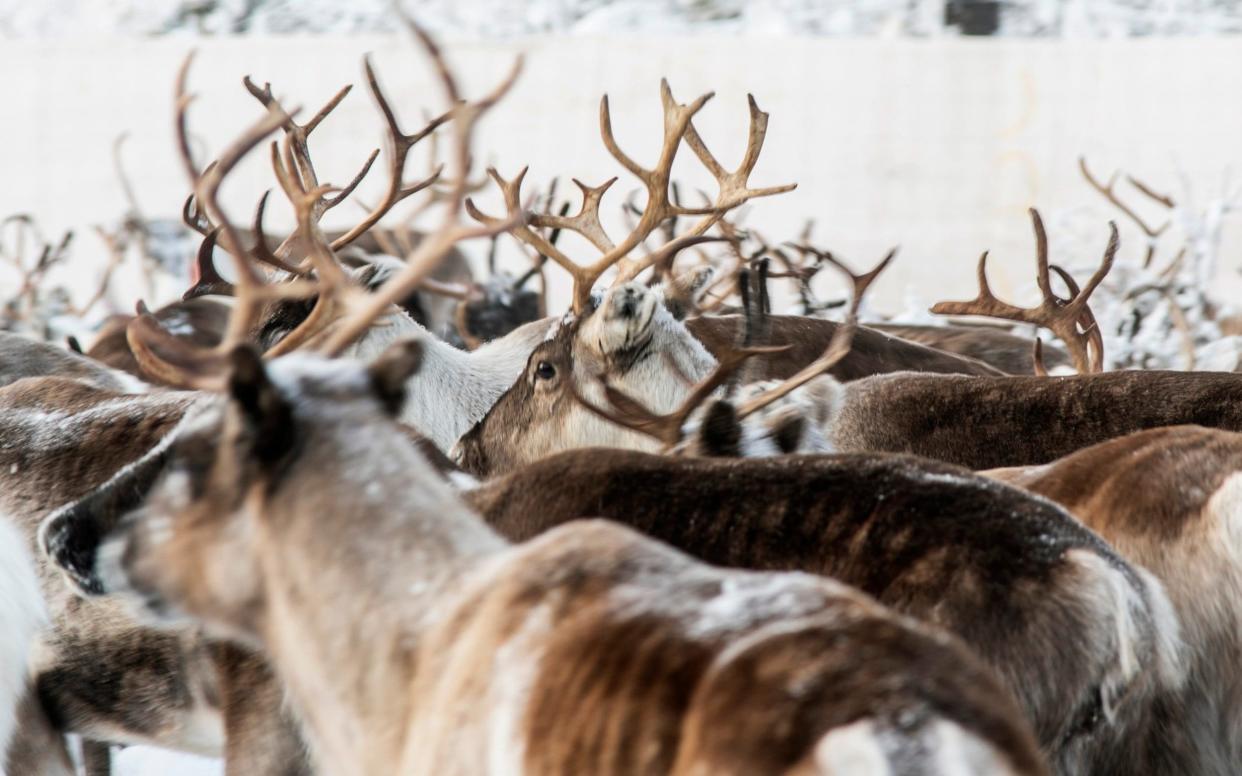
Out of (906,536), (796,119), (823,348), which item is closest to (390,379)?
(906,536)

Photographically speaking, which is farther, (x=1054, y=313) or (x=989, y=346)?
(x=989, y=346)

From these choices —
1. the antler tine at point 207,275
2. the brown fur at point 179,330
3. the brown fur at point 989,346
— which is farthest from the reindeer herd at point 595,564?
the brown fur at point 179,330

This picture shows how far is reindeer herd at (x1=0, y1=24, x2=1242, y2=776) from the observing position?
56.6 inches

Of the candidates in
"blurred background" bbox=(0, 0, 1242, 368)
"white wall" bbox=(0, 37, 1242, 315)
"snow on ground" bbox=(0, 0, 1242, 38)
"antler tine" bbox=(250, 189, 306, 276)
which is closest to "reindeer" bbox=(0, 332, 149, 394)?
"antler tine" bbox=(250, 189, 306, 276)

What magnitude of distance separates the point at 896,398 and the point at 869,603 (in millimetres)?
2550

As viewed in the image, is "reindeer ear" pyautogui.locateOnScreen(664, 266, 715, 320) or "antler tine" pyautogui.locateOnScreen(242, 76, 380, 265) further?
"reindeer ear" pyautogui.locateOnScreen(664, 266, 715, 320)

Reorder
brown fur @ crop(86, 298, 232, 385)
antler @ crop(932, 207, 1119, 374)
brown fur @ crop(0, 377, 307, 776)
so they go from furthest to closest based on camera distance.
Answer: brown fur @ crop(86, 298, 232, 385) < antler @ crop(932, 207, 1119, 374) < brown fur @ crop(0, 377, 307, 776)

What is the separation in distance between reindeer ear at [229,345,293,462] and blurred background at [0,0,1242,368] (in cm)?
1063

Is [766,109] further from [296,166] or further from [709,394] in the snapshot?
[709,394]

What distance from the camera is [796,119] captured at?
13.9m

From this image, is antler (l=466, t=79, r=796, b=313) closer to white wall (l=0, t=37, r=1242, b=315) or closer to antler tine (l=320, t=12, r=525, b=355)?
antler tine (l=320, t=12, r=525, b=355)

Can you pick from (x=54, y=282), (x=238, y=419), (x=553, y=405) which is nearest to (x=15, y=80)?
(x=54, y=282)

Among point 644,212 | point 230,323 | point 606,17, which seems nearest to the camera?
point 230,323

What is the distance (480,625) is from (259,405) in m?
0.37
